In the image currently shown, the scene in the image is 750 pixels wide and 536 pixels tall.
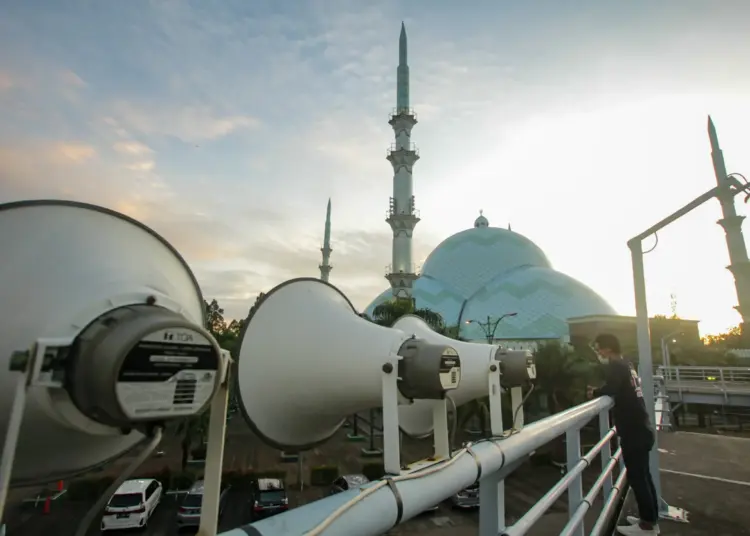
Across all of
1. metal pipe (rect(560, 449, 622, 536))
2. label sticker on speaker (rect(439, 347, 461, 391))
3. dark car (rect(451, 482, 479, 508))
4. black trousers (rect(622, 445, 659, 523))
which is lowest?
dark car (rect(451, 482, 479, 508))

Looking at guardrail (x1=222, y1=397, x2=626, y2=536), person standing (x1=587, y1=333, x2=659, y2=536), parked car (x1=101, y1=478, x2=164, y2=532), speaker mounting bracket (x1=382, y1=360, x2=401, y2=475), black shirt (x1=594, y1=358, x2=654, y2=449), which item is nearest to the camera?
guardrail (x1=222, y1=397, x2=626, y2=536)

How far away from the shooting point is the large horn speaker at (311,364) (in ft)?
8.45

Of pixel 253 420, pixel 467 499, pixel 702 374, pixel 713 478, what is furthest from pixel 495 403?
pixel 702 374

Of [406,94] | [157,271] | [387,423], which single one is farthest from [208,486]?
[406,94]

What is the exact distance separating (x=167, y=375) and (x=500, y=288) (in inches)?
1759

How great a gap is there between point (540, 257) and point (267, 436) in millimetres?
50048

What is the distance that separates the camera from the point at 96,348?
1199 millimetres

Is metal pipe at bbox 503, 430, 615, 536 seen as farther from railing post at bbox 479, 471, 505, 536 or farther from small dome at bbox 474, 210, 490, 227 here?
small dome at bbox 474, 210, 490, 227

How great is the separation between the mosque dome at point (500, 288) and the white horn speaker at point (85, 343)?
39507 millimetres

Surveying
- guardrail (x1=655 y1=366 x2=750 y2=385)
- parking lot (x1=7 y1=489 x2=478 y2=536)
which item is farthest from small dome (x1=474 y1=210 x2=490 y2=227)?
parking lot (x1=7 y1=489 x2=478 y2=536)

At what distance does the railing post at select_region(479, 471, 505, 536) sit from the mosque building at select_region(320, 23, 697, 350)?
→ 29.9 metres

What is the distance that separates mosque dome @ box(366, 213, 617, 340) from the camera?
134 ft

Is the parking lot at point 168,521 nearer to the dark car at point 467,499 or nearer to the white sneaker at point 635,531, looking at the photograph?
the dark car at point 467,499

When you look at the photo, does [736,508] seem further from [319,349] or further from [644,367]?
[319,349]
